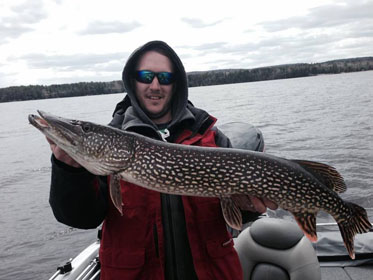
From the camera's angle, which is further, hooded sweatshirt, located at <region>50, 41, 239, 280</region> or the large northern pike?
the large northern pike

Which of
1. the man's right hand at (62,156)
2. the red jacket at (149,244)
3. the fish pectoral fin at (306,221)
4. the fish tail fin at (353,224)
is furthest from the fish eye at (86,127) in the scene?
the fish tail fin at (353,224)

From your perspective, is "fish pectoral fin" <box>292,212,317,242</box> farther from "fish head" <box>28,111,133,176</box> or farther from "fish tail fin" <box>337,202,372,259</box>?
"fish head" <box>28,111,133,176</box>

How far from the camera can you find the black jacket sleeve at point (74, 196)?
2.49 meters

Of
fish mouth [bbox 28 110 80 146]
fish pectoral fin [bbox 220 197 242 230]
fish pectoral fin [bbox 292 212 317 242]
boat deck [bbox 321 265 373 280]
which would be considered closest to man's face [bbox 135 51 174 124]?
fish mouth [bbox 28 110 80 146]

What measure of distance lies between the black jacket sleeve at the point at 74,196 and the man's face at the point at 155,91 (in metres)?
0.93

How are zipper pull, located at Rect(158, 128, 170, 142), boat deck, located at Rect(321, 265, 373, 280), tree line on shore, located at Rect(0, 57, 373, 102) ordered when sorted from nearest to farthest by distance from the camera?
1. zipper pull, located at Rect(158, 128, 170, 142)
2. boat deck, located at Rect(321, 265, 373, 280)
3. tree line on shore, located at Rect(0, 57, 373, 102)

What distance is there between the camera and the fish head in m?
2.61

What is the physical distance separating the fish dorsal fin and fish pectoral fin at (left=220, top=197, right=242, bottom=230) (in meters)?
0.71

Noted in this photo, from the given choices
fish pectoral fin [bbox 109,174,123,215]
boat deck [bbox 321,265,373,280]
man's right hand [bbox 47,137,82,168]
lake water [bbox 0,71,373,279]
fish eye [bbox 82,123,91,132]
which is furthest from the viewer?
lake water [bbox 0,71,373,279]

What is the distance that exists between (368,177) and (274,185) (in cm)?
→ 971

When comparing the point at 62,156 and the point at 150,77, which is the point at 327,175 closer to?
the point at 150,77

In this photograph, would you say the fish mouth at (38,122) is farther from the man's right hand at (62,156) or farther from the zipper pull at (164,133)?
the zipper pull at (164,133)

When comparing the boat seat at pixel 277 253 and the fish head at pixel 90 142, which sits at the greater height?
the fish head at pixel 90 142

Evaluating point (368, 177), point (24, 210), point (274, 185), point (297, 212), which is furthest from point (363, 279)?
point (24, 210)
